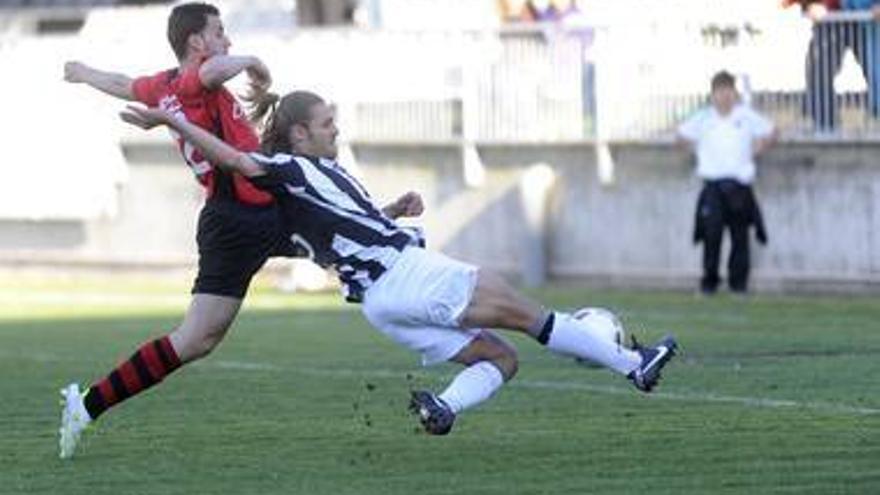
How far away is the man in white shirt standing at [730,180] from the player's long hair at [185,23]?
1157cm

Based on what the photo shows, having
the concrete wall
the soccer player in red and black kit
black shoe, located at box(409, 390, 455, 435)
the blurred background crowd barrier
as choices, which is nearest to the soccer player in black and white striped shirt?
black shoe, located at box(409, 390, 455, 435)

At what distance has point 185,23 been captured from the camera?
1257cm

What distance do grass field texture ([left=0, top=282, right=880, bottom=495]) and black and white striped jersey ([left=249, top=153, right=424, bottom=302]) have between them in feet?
2.75

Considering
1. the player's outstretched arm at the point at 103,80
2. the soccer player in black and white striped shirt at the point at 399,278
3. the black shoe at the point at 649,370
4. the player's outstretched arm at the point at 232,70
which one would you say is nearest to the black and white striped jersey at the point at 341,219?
the soccer player in black and white striped shirt at the point at 399,278

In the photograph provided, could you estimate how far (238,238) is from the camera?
41.0ft

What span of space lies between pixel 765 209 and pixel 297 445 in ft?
40.9

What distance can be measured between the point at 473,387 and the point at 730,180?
495 inches

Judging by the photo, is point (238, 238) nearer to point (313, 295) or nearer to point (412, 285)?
point (412, 285)

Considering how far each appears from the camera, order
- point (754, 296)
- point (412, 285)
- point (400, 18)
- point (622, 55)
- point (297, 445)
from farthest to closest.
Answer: point (400, 18) → point (622, 55) → point (754, 296) → point (297, 445) → point (412, 285)

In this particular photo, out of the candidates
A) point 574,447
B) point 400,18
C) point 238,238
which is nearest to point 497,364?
point 574,447

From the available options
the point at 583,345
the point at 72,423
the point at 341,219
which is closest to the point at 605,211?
the point at 72,423

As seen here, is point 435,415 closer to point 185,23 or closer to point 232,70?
point 232,70

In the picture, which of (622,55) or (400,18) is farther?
(400,18)

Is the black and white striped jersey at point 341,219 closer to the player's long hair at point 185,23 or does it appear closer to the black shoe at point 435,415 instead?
the black shoe at point 435,415
